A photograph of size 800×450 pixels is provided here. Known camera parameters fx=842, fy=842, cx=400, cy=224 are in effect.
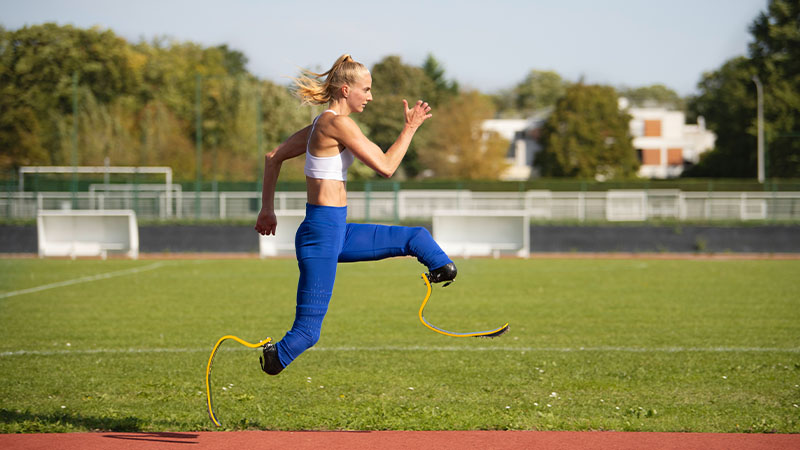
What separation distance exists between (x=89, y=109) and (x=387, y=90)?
4589cm

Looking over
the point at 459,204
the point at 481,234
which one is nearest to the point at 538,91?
the point at 459,204

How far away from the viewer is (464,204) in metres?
35.4

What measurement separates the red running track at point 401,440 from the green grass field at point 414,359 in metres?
0.22

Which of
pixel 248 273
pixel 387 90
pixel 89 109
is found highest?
pixel 387 90

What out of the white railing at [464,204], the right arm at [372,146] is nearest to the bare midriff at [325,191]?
the right arm at [372,146]

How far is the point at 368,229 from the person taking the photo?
18.5ft

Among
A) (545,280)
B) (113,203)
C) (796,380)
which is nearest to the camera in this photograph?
(796,380)

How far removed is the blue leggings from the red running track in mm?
688

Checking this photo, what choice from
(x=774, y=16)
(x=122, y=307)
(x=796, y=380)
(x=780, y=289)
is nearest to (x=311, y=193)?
(x=796, y=380)

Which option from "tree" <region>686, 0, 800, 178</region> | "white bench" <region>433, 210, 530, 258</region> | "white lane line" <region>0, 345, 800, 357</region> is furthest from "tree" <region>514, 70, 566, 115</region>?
"white lane line" <region>0, 345, 800, 357</region>

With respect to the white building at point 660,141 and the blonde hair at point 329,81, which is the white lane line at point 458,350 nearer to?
the blonde hair at point 329,81

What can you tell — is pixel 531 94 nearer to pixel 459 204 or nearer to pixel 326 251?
pixel 459 204

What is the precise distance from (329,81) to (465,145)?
7598 cm

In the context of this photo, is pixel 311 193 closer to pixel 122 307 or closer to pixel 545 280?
pixel 122 307
